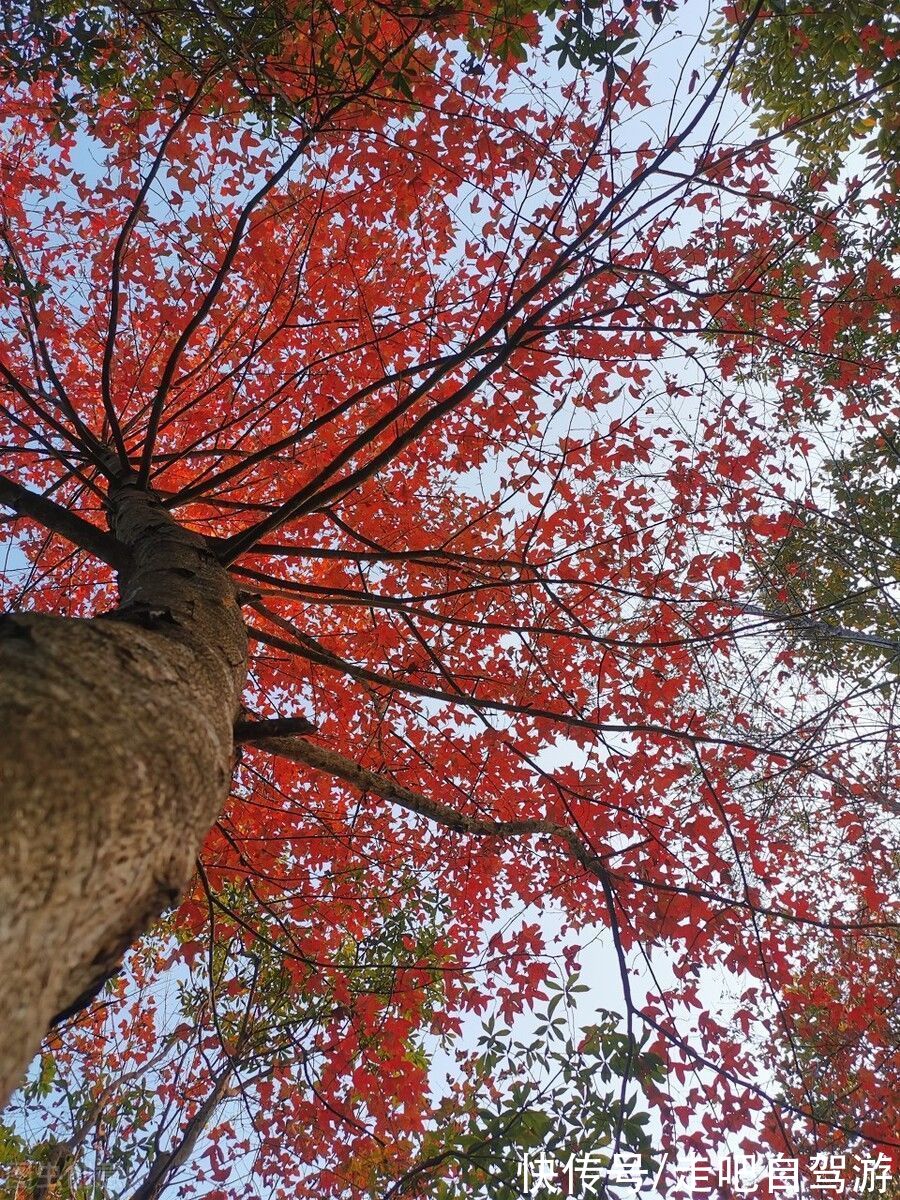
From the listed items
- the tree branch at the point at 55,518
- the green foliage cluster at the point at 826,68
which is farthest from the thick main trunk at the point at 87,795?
the green foliage cluster at the point at 826,68

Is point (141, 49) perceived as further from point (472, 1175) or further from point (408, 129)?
point (472, 1175)

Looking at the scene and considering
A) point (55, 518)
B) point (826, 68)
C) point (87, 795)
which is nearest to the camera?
point (87, 795)

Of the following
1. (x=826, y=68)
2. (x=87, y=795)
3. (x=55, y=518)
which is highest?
(x=826, y=68)

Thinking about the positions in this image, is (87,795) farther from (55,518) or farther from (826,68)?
(826,68)

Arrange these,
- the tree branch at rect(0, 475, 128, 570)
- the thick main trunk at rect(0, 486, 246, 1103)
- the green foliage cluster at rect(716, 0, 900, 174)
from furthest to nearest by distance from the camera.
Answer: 1. the green foliage cluster at rect(716, 0, 900, 174)
2. the tree branch at rect(0, 475, 128, 570)
3. the thick main trunk at rect(0, 486, 246, 1103)

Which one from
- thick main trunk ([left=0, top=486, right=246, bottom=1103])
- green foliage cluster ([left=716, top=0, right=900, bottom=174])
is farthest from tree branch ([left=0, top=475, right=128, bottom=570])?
green foliage cluster ([left=716, top=0, right=900, bottom=174])

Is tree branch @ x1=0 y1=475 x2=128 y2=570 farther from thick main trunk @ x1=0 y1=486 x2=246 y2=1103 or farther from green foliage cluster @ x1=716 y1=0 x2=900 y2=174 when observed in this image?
green foliage cluster @ x1=716 y1=0 x2=900 y2=174

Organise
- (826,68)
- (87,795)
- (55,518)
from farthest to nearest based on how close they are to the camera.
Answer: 1. (826,68)
2. (55,518)
3. (87,795)

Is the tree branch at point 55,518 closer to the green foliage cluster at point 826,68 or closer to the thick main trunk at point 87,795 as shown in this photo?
the thick main trunk at point 87,795

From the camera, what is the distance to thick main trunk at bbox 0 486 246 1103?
87cm

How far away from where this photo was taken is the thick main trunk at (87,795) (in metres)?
0.87

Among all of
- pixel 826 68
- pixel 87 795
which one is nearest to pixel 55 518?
pixel 87 795

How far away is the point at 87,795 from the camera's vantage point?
101 centimetres

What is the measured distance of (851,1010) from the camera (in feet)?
24.6
